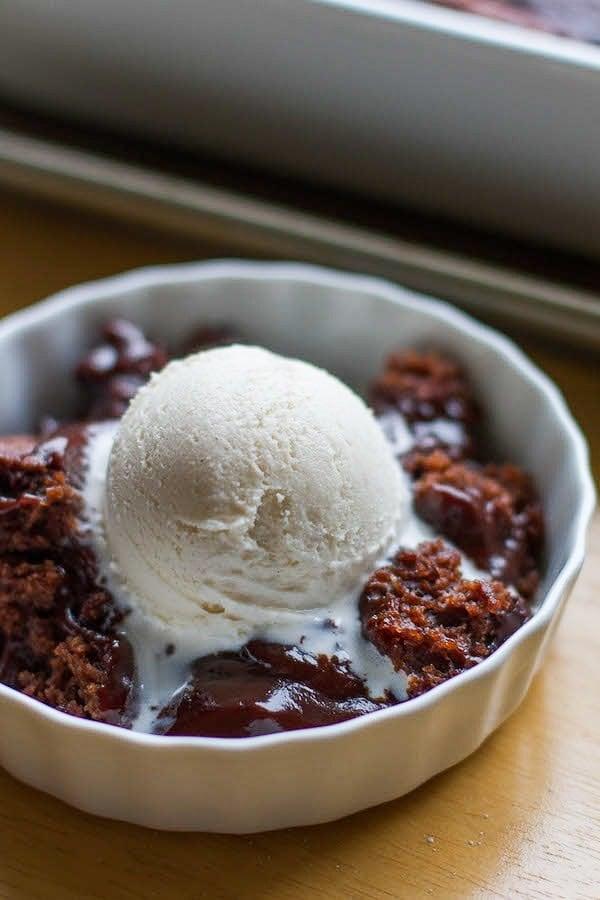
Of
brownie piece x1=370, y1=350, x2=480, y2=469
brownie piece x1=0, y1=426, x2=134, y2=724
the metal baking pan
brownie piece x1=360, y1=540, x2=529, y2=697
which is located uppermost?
the metal baking pan

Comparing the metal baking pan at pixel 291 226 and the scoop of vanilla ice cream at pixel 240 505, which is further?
the metal baking pan at pixel 291 226

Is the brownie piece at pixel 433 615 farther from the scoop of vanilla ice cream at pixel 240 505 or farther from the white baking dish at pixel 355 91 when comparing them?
the white baking dish at pixel 355 91

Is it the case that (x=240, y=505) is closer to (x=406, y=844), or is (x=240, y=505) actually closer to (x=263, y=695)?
(x=263, y=695)

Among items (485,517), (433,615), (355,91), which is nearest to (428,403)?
(485,517)

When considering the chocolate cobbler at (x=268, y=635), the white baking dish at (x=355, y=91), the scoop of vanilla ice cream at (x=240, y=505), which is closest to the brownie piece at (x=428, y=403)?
the chocolate cobbler at (x=268, y=635)

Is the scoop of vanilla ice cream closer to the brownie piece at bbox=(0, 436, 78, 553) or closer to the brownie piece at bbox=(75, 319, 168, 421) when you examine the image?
the brownie piece at bbox=(0, 436, 78, 553)

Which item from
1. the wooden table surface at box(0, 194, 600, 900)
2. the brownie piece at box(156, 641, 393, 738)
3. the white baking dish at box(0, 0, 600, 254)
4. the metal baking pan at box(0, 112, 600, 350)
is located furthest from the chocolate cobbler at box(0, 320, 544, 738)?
the white baking dish at box(0, 0, 600, 254)
